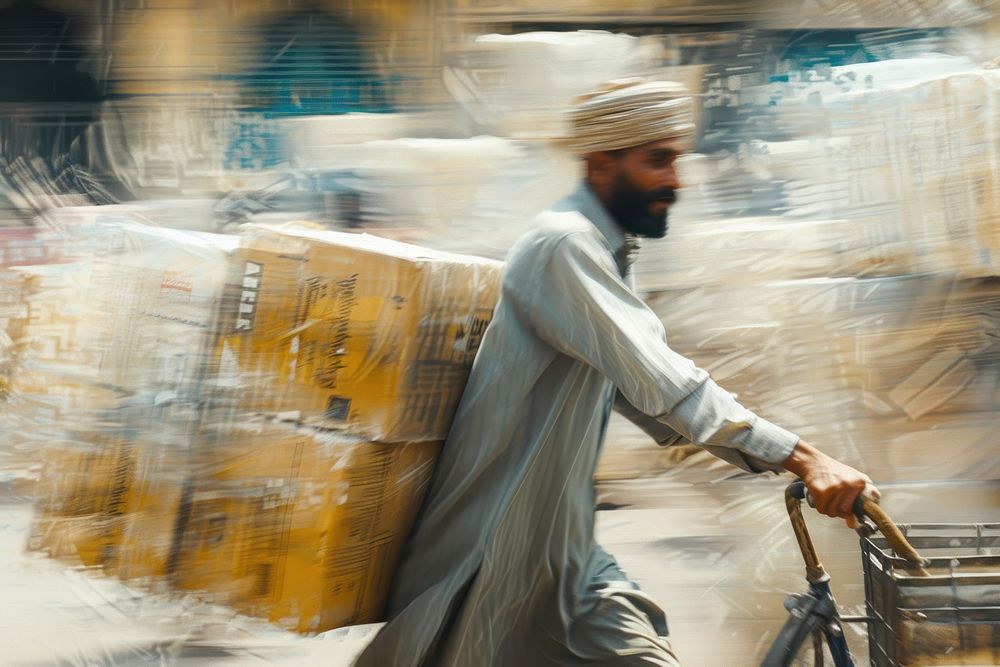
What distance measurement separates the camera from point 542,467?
194cm

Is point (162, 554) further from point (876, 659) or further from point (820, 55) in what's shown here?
point (820, 55)

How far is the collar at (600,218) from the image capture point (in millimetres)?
2014

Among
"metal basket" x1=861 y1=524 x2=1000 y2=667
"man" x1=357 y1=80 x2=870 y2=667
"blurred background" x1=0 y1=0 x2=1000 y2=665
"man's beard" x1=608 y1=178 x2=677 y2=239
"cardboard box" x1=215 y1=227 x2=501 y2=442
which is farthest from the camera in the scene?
"blurred background" x1=0 y1=0 x2=1000 y2=665

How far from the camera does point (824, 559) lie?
3.26 metres

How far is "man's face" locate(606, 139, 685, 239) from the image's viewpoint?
79.4 inches

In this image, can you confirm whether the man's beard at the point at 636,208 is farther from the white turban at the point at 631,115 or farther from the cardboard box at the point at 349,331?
the cardboard box at the point at 349,331

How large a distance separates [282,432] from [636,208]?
0.77 m

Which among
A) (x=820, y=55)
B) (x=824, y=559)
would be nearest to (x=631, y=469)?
(x=824, y=559)

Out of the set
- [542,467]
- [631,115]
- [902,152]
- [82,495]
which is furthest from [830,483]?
[902,152]

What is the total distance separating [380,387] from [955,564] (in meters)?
1.01

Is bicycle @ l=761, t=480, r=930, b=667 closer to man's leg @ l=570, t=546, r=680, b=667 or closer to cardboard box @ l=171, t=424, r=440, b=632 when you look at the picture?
man's leg @ l=570, t=546, r=680, b=667

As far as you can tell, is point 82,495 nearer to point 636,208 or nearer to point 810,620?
point 636,208

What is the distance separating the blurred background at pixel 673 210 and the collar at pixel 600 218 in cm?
83

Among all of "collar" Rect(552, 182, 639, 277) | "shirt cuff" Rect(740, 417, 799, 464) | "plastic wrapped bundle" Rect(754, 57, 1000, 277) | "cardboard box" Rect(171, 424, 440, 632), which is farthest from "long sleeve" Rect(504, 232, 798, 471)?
"plastic wrapped bundle" Rect(754, 57, 1000, 277)
